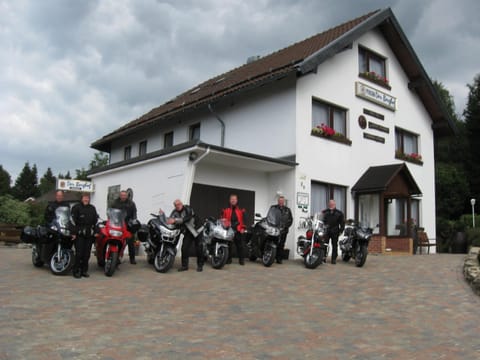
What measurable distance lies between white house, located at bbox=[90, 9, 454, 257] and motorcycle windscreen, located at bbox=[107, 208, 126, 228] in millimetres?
3220

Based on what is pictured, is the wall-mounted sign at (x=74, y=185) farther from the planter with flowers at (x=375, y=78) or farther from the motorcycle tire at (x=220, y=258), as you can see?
the planter with flowers at (x=375, y=78)

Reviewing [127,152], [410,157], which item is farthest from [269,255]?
[127,152]

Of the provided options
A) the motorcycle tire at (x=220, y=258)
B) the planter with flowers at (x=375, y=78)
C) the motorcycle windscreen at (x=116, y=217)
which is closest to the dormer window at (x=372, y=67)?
the planter with flowers at (x=375, y=78)

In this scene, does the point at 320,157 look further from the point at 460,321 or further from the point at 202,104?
the point at 460,321

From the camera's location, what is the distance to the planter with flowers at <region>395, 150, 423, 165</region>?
772 inches

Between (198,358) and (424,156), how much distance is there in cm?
1847

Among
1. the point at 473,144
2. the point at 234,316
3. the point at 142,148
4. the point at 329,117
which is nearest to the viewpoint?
the point at 234,316

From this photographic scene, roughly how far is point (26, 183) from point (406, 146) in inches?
3015

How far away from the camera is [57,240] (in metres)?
9.73

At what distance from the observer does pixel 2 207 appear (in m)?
25.3

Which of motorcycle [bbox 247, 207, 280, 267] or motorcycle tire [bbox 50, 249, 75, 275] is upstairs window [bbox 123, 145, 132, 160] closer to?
motorcycle [bbox 247, 207, 280, 267]

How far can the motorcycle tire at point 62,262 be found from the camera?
9.46m

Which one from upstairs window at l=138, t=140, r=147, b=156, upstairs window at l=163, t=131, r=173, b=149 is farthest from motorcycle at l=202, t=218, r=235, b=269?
upstairs window at l=138, t=140, r=147, b=156

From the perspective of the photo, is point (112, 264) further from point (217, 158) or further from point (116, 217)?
point (217, 158)
